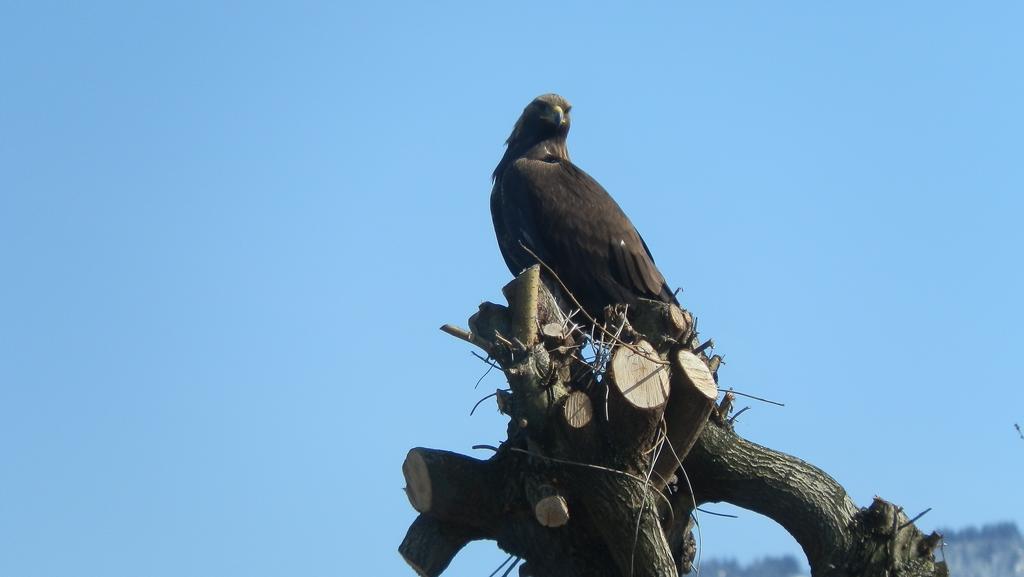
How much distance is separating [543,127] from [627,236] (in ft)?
5.70

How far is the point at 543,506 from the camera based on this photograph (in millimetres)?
6711

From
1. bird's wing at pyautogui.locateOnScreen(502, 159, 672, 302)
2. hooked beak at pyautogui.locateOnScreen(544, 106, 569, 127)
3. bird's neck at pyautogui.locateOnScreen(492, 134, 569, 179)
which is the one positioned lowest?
bird's wing at pyautogui.locateOnScreen(502, 159, 672, 302)

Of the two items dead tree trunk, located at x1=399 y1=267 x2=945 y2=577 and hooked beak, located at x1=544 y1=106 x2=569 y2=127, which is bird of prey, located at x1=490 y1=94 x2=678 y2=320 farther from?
dead tree trunk, located at x1=399 y1=267 x2=945 y2=577

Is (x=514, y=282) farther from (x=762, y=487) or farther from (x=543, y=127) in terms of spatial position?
(x=543, y=127)

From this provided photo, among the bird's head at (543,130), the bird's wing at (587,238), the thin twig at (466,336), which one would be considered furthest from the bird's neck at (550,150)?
the thin twig at (466,336)

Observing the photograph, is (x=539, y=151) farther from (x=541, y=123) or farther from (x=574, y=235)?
(x=574, y=235)

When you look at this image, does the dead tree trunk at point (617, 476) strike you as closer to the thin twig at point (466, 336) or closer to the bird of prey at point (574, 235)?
the thin twig at point (466, 336)

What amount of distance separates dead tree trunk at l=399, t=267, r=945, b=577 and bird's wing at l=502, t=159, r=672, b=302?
2.69 m

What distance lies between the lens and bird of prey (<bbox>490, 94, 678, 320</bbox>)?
10133 millimetres

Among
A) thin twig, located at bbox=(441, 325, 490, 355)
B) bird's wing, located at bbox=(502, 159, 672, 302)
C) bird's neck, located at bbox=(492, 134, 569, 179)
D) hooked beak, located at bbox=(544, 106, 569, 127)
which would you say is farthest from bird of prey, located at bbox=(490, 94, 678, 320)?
thin twig, located at bbox=(441, 325, 490, 355)

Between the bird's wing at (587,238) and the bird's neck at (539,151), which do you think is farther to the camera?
the bird's neck at (539,151)

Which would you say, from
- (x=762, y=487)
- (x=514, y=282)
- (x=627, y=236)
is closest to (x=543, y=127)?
(x=627, y=236)

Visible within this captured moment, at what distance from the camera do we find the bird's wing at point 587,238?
33.3 ft

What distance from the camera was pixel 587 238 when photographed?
10.3 m
